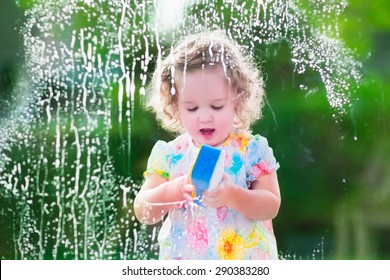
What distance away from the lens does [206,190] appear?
1127 mm

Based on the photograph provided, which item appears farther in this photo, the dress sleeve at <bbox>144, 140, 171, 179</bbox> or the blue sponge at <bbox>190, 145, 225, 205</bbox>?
the dress sleeve at <bbox>144, 140, 171, 179</bbox>

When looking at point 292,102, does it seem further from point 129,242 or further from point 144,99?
point 129,242

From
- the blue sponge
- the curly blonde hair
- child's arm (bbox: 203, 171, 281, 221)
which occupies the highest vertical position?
the curly blonde hair

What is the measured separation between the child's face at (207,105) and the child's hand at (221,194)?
9 centimetres

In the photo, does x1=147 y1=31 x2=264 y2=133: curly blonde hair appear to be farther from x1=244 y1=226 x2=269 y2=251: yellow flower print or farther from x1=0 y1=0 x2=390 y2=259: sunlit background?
x1=244 y1=226 x2=269 y2=251: yellow flower print

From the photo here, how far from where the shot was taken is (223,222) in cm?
116

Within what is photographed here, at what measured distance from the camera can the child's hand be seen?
1.13 meters

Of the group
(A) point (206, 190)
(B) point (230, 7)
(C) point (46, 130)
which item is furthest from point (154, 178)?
(B) point (230, 7)

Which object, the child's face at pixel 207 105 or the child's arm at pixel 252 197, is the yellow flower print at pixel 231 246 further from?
the child's face at pixel 207 105

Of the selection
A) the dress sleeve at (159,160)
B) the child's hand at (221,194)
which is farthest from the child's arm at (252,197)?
the dress sleeve at (159,160)

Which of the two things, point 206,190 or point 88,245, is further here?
point 88,245

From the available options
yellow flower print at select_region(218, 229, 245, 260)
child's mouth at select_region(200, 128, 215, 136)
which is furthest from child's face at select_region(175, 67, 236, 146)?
yellow flower print at select_region(218, 229, 245, 260)

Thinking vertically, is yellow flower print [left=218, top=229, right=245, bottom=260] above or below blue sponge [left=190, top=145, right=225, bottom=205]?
below

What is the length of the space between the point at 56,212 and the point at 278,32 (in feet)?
2.00
